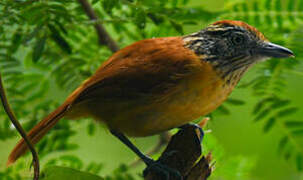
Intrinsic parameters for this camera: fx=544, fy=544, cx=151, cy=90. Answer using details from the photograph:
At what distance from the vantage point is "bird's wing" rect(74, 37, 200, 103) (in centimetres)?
189

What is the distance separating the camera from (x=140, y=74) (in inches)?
74.9

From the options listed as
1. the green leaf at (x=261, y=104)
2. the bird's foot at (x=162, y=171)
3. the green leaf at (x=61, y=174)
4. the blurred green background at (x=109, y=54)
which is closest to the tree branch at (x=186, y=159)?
the bird's foot at (x=162, y=171)

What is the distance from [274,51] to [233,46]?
167 mm

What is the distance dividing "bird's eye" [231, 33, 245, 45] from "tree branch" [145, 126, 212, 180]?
426 mm

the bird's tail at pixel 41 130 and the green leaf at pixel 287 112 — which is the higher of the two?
the bird's tail at pixel 41 130

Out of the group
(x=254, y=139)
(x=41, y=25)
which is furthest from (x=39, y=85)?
(x=254, y=139)

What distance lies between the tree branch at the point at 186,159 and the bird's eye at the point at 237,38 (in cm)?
43

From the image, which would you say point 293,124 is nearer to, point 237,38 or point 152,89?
point 237,38

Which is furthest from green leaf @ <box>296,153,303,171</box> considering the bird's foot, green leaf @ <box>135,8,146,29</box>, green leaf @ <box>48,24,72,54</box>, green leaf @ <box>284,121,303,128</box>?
green leaf @ <box>48,24,72,54</box>

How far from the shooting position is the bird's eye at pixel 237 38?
2045mm

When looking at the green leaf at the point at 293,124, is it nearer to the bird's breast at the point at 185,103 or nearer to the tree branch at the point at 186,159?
the bird's breast at the point at 185,103

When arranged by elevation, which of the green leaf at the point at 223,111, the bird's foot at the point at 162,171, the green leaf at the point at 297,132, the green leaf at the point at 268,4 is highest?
the green leaf at the point at 268,4

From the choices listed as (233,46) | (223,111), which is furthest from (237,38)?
(223,111)

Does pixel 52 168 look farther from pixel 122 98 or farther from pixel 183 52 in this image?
pixel 183 52
